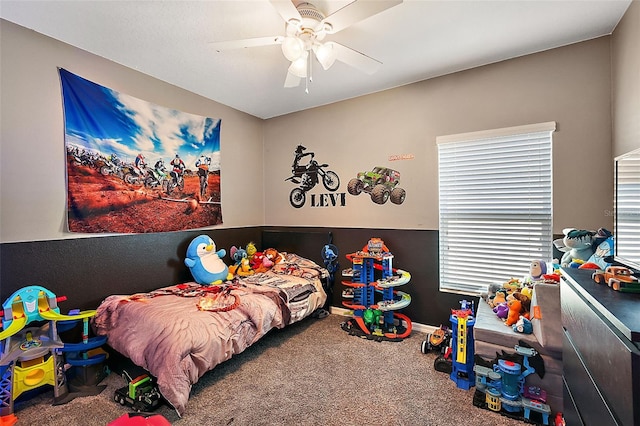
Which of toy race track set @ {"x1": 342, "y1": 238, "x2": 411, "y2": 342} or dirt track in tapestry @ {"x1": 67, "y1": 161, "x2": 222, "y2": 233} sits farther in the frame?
toy race track set @ {"x1": 342, "y1": 238, "x2": 411, "y2": 342}

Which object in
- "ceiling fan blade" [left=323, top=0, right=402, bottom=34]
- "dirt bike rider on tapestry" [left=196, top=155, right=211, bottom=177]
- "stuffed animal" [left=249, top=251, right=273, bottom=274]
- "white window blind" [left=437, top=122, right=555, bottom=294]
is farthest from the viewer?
"stuffed animal" [left=249, top=251, right=273, bottom=274]

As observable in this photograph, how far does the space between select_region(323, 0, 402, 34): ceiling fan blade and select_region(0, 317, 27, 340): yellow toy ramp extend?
2670mm

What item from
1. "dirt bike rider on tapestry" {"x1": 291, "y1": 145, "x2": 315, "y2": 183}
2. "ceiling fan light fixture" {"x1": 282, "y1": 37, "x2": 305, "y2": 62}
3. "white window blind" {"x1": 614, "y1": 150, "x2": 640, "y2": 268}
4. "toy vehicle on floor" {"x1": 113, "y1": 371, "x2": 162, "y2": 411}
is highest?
"ceiling fan light fixture" {"x1": 282, "y1": 37, "x2": 305, "y2": 62}

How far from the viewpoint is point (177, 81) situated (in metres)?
2.97

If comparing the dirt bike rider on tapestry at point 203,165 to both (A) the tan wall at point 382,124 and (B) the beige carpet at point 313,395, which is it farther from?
(B) the beige carpet at point 313,395

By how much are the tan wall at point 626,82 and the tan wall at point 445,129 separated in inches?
4.4

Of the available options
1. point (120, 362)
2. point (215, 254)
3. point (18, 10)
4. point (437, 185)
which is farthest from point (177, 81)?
point (437, 185)

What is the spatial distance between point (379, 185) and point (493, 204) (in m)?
1.12

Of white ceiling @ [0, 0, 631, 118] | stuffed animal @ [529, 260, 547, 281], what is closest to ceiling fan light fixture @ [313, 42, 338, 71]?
white ceiling @ [0, 0, 631, 118]

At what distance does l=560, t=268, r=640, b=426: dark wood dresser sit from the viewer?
2.41ft

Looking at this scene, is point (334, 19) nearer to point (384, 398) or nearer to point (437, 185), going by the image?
point (437, 185)

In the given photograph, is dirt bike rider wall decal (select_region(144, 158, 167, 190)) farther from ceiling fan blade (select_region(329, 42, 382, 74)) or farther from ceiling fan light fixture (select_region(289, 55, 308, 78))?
ceiling fan blade (select_region(329, 42, 382, 74))

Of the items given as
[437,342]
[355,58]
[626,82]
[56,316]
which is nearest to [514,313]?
[437,342]

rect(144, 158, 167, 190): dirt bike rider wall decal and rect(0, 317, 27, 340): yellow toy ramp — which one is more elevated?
rect(144, 158, 167, 190): dirt bike rider wall decal
